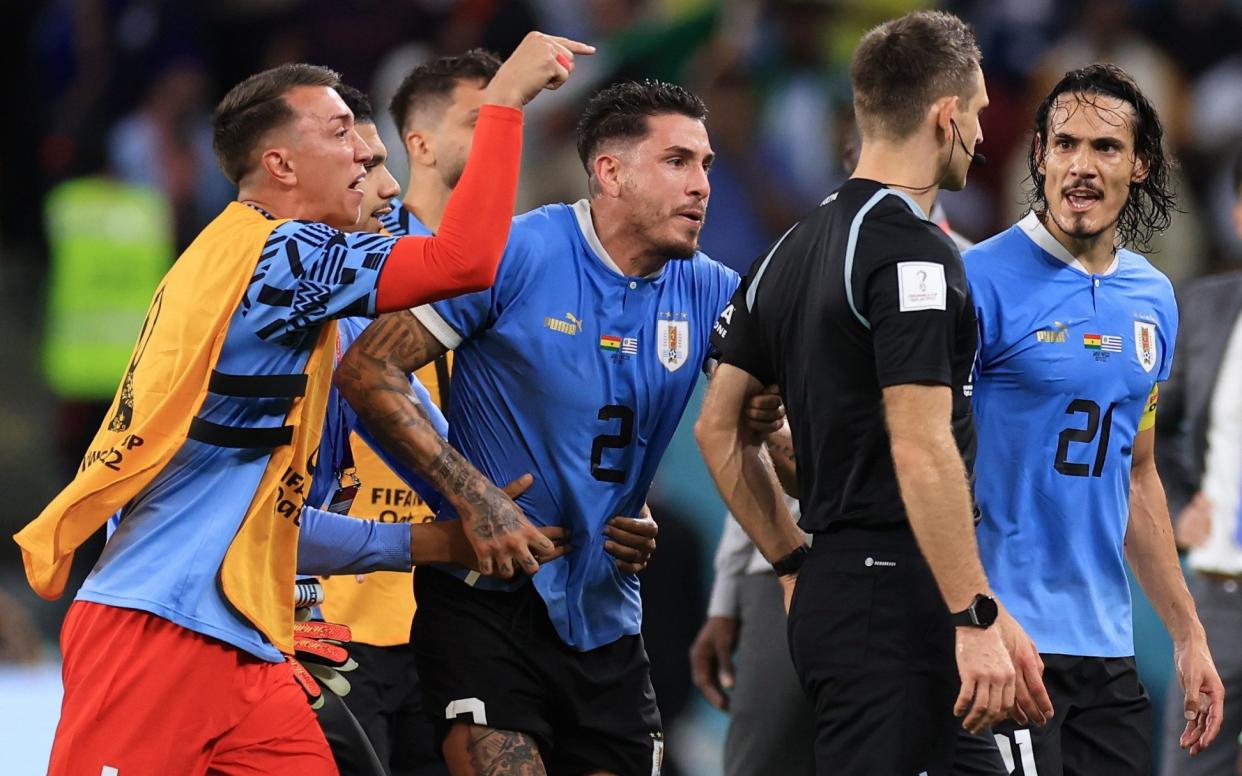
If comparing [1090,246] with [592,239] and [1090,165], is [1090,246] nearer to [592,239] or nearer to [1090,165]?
[1090,165]

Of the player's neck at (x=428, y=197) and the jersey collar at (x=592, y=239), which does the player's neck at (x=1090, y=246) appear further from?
the player's neck at (x=428, y=197)

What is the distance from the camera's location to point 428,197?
595cm

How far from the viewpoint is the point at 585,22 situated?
1104 cm

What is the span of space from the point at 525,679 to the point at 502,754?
206mm

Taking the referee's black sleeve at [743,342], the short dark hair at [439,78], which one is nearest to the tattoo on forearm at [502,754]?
the referee's black sleeve at [743,342]

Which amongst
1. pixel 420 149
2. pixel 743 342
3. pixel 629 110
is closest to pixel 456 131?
pixel 420 149

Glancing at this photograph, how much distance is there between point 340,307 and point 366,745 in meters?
1.31

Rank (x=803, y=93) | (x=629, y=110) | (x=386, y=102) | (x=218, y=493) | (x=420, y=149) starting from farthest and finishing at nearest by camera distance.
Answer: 1. (x=803, y=93)
2. (x=386, y=102)
3. (x=420, y=149)
4. (x=629, y=110)
5. (x=218, y=493)

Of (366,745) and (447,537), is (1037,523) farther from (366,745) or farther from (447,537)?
(366,745)

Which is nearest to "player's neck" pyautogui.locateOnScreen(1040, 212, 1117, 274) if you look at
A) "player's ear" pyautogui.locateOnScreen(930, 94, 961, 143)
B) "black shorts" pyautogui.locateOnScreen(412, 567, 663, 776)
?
"player's ear" pyautogui.locateOnScreen(930, 94, 961, 143)

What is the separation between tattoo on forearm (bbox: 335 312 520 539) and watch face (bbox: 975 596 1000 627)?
1.20 m

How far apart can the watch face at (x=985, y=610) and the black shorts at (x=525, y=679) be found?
1.28m

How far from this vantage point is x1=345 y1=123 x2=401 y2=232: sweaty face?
17.1ft

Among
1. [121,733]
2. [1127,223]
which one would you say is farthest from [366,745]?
[1127,223]
